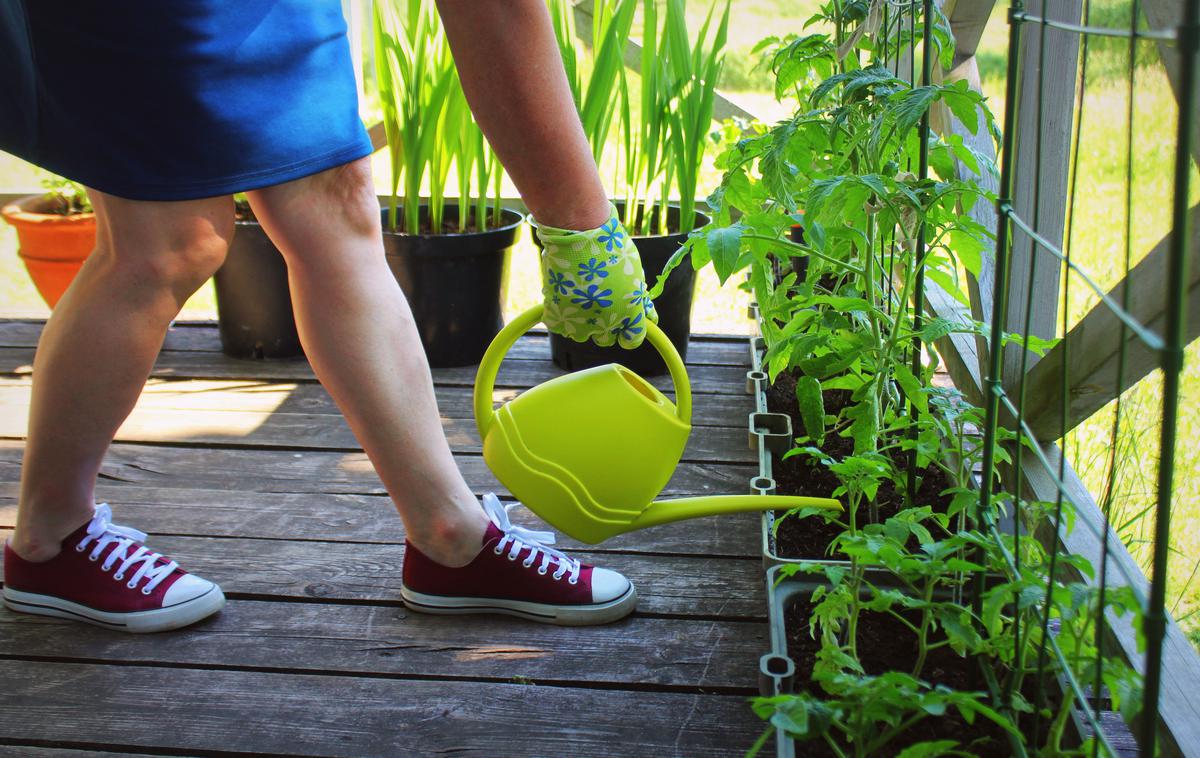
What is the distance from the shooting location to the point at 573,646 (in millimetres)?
1285

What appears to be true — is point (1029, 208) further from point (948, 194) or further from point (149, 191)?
point (149, 191)

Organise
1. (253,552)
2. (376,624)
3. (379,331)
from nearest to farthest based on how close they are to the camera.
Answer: (379,331) → (376,624) → (253,552)

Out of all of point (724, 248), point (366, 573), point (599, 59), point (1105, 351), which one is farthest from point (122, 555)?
point (599, 59)

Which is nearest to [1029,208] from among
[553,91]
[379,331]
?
Answer: [553,91]

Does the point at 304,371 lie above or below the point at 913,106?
below

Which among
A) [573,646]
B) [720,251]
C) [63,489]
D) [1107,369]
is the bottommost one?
[573,646]

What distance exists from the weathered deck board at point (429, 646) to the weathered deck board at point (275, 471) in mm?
387

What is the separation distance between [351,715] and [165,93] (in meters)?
0.68

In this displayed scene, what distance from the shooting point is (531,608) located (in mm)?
1329

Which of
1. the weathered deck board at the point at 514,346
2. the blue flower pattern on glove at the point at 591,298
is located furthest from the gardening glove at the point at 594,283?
the weathered deck board at the point at 514,346

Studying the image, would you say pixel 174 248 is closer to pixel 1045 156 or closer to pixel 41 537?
pixel 41 537

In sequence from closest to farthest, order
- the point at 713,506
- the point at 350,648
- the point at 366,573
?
the point at 713,506
the point at 350,648
the point at 366,573

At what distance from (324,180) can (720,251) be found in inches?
17.8

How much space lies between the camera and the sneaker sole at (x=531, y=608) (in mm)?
1321
